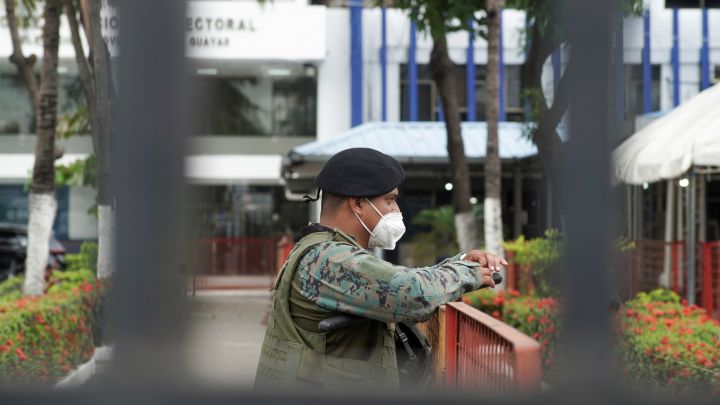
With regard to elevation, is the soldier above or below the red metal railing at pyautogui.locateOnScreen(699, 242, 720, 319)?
above

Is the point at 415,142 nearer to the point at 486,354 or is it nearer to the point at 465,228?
the point at 465,228

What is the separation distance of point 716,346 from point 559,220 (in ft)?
15.1

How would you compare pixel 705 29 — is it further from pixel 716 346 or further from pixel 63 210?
pixel 716 346

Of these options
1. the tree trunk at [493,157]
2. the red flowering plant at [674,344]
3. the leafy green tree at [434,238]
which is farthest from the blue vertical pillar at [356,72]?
the red flowering plant at [674,344]

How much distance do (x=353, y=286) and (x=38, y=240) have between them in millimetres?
7354

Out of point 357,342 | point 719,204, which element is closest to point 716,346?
point 357,342

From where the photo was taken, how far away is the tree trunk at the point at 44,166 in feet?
28.4

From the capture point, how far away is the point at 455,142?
11.2 m

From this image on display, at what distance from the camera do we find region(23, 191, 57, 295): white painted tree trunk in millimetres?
8680

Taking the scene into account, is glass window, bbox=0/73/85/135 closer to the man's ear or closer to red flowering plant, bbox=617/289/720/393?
red flowering plant, bbox=617/289/720/393

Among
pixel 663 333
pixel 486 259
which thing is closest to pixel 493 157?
pixel 663 333

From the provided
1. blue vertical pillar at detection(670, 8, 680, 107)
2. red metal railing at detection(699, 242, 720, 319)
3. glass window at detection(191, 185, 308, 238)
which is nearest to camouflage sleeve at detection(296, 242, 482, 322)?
red metal railing at detection(699, 242, 720, 319)

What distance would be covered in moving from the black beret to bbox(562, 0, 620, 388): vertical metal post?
102 cm

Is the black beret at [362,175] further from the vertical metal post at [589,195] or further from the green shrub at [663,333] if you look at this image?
the vertical metal post at [589,195]
